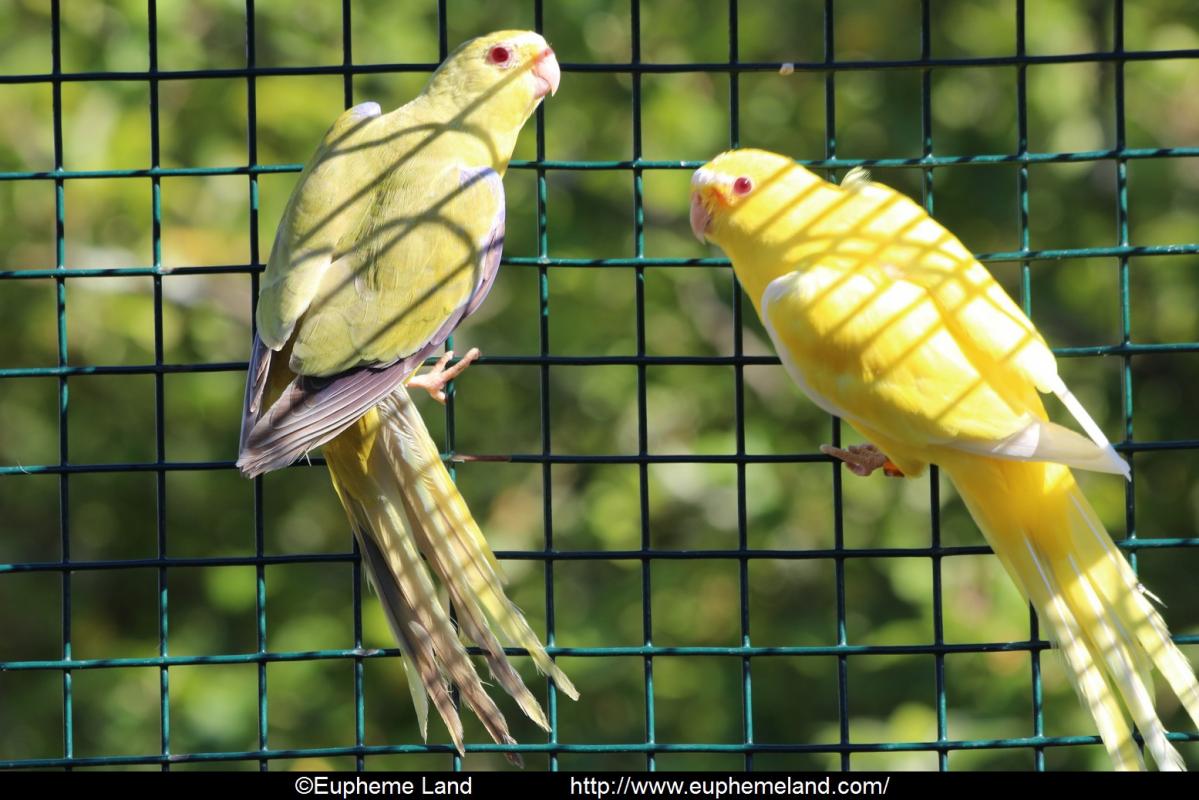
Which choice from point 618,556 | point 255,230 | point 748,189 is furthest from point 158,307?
point 748,189

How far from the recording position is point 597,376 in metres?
4.86

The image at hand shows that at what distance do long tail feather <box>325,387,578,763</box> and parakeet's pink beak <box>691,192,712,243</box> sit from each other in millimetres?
754

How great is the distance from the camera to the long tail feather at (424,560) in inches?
116

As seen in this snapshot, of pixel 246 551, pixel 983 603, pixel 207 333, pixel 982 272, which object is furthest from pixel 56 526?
pixel 982 272

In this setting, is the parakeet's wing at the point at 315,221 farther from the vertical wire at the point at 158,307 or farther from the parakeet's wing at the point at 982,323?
the parakeet's wing at the point at 982,323

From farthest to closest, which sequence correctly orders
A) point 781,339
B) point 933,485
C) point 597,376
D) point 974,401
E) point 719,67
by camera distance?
point 597,376 < point 933,485 < point 719,67 < point 781,339 < point 974,401

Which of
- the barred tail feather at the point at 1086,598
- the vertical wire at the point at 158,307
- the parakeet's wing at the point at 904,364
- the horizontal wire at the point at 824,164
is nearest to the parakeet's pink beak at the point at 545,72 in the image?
the horizontal wire at the point at 824,164

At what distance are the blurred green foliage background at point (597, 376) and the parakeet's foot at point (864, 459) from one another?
1.11 metres

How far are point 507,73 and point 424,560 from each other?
1.10 metres

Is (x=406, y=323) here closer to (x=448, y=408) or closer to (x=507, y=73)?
(x=448, y=408)

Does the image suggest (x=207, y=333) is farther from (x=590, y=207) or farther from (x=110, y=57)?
(x=590, y=207)

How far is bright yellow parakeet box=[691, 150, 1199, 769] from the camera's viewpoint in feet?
9.07

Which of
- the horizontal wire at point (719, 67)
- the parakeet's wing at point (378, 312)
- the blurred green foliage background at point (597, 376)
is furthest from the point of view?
the blurred green foliage background at point (597, 376)

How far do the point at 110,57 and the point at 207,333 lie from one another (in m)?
0.94
